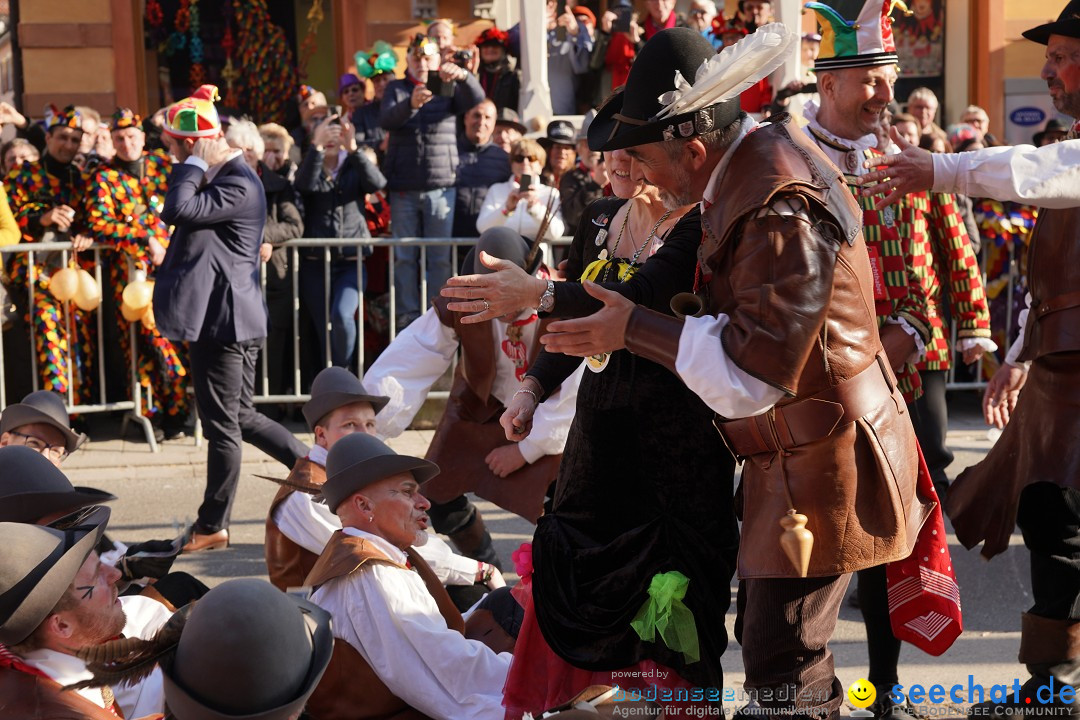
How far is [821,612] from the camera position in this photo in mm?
2926

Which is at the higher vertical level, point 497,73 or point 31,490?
point 497,73

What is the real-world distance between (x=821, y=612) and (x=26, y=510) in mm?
2093

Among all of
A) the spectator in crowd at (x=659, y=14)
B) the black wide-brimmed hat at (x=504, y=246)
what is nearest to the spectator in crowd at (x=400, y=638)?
the black wide-brimmed hat at (x=504, y=246)

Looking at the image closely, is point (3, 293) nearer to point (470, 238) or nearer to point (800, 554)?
point (470, 238)

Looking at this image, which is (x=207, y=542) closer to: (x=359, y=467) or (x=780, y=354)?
(x=359, y=467)

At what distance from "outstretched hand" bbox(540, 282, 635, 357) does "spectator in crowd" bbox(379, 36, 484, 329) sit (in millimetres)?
5569

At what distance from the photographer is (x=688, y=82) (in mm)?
2988

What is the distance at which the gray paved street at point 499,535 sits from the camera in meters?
4.62

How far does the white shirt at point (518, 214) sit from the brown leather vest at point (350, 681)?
4.25 m

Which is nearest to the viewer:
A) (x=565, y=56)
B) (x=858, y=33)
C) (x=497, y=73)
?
(x=858, y=33)

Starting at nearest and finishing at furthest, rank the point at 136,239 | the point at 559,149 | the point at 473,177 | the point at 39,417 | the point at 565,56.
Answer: the point at 39,417 → the point at 136,239 → the point at 473,177 → the point at 559,149 → the point at 565,56

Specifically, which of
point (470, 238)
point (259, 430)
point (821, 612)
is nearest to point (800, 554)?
point (821, 612)

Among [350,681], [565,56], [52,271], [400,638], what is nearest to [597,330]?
[400,638]

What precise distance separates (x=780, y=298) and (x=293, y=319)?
6023 millimetres
